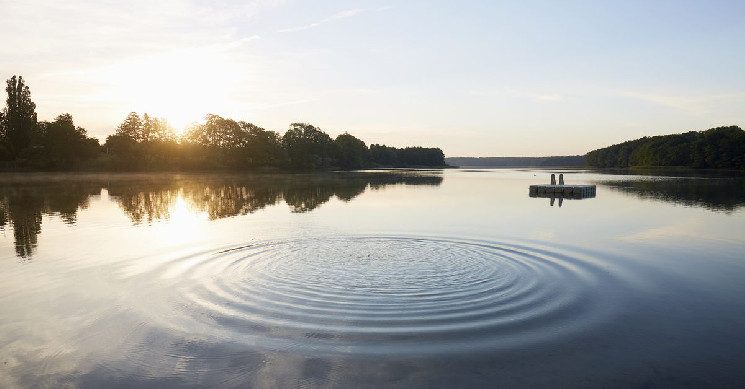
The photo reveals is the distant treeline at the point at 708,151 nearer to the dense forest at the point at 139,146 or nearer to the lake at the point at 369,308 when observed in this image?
the dense forest at the point at 139,146

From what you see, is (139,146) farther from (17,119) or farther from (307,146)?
(307,146)

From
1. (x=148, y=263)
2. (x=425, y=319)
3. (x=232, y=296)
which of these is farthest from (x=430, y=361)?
(x=148, y=263)

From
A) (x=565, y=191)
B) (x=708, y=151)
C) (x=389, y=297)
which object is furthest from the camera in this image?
(x=708, y=151)

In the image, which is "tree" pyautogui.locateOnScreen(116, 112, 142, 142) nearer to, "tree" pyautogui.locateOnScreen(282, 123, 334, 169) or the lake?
"tree" pyautogui.locateOnScreen(282, 123, 334, 169)

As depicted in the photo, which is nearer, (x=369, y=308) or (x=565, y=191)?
(x=369, y=308)

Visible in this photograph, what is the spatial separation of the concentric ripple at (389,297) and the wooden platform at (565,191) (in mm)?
32461

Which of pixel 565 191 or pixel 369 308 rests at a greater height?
pixel 565 191

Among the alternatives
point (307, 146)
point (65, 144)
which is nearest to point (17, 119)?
Result: point (65, 144)

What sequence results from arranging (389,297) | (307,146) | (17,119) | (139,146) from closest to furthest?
(389,297)
(17,119)
(139,146)
(307,146)

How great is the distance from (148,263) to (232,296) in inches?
234

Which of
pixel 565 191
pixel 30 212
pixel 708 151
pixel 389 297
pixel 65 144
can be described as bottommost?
pixel 389 297

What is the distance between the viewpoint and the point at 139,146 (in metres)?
129

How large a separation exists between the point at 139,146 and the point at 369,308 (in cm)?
13508

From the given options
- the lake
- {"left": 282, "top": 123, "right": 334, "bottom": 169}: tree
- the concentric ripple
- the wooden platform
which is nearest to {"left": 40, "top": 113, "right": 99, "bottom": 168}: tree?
{"left": 282, "top": 123, "right": 334, "bottom": 169}: tree
